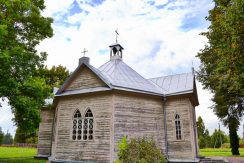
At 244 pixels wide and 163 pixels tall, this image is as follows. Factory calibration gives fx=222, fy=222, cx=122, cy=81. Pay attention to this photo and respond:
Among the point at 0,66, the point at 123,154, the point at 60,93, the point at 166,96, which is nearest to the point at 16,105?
the point at 0,66

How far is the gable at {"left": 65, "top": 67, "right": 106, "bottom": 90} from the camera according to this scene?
14552 millimetres

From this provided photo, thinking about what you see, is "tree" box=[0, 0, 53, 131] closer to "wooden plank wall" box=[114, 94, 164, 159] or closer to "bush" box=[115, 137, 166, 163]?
"wooden plank wall" box=[114, 94, 164, 159]

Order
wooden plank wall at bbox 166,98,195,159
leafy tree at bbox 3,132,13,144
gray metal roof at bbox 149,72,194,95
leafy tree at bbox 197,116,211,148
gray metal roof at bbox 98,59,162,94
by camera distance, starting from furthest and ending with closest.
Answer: leafy tree at bbox 3,132,13,144 < leafy tree at bbox 197,116,211,148 < gray metal roof at bbox 149,72,194,95 < wooden plank wall at bbox 166,98,195,159 < gray metal roof at bbox 98,59,162,94

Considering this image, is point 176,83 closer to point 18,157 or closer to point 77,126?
point 77,126

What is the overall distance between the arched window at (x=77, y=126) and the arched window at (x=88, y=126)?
393 mm

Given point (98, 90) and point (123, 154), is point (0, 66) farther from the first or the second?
point (123, 154)

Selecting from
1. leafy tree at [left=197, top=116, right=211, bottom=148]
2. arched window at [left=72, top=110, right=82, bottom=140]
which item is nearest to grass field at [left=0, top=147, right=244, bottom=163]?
arched window at [left=72, top=110, right=82, bottom=140]

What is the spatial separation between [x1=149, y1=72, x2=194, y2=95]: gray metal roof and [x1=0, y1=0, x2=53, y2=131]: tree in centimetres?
886

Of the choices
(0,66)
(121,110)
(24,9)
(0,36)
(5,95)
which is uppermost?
(24,9)

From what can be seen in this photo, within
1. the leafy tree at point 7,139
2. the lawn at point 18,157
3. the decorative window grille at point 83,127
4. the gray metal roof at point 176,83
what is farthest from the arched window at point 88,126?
the leafy tree at point 7,139

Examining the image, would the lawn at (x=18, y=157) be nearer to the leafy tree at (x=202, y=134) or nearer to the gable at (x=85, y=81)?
the gable at (x=85, y=81)

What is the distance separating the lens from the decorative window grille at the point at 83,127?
13.9 m

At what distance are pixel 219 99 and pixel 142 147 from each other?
16.3m

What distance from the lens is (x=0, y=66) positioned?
12.3 meters
